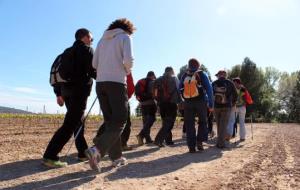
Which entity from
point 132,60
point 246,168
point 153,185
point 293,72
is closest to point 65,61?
point 132,60

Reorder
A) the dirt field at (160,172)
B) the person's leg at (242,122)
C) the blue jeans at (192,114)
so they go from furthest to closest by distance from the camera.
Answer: the person's leg at (242,122)
the blue jeans at (192,114)
the dirt field at (160,172)

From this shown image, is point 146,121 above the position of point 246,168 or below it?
above

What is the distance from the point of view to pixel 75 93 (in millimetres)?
7145

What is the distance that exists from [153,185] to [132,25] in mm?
2483

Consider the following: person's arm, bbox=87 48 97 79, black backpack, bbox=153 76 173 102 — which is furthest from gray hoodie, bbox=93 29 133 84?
black backpack, bbox=153 76 173 102

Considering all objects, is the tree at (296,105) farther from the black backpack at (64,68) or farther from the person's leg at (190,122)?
the black backpack at (64,68)

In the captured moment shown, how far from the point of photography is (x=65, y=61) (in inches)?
281

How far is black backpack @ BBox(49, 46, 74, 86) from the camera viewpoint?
23.3 feet

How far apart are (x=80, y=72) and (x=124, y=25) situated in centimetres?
105

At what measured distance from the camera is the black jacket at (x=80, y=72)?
7.16 m

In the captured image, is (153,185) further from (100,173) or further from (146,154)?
(146,154)

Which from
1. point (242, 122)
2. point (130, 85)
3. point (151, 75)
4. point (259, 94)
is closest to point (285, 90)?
point (259, 94)

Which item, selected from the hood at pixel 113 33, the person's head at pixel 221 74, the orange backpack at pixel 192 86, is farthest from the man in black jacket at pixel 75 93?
the person's head at pixel 221 74

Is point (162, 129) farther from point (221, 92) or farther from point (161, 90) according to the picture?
point (221, 92)
